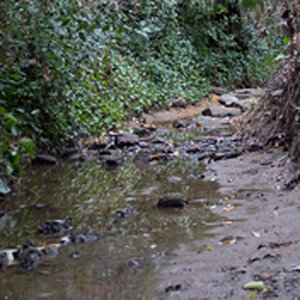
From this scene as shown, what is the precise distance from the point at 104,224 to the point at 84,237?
368 millimetres

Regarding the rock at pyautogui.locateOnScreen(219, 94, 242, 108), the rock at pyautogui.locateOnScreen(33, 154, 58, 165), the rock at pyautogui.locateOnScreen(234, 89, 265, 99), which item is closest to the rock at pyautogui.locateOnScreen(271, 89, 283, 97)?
the rock at pyautogui.locateOnScreen(33, 154, 58, 165)

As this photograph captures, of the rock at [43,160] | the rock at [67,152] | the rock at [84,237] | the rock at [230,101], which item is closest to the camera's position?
the rock at [84,237]

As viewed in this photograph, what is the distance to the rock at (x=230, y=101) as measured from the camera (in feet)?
34.9

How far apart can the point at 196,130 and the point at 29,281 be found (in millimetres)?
5831

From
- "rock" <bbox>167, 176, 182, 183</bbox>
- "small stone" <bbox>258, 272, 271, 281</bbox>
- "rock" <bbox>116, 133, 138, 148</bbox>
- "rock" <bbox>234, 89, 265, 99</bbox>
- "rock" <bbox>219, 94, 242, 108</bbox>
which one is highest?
"small stone" <bbox>258, 272, 271, 281</bbox>

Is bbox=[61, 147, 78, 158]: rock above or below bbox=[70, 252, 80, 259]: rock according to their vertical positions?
below

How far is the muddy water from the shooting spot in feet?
8.66

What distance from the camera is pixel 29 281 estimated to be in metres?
2.73

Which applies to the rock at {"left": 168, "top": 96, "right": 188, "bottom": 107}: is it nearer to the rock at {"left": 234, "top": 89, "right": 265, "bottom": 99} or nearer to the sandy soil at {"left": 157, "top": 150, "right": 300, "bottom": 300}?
the rock at {"left": 234, "top": 89, "right": 265, "bottom": 99}

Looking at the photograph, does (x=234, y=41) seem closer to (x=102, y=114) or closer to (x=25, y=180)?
(x=102, y=114)

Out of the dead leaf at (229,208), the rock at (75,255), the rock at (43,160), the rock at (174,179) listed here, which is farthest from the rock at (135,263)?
the rock at (43,160)

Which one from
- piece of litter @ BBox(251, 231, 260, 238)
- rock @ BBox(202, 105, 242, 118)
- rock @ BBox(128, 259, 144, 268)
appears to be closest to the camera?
rock @ BBox(128, 259, 144, 268)

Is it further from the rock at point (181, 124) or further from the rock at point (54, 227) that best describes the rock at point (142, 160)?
the rock at point (181, 124)

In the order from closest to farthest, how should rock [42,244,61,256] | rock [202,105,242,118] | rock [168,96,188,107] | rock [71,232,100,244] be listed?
rock [42,244,61,256] → rock [71,232,100,244] → rock [202,105,242,118] → rock [168,96,188,107]
